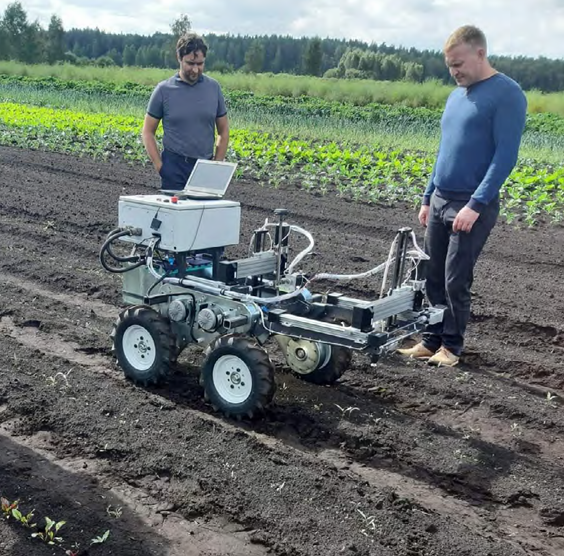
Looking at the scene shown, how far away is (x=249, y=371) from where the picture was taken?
386cm

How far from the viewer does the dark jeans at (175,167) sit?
5.36 metres

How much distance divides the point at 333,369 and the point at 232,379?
0.72 metres

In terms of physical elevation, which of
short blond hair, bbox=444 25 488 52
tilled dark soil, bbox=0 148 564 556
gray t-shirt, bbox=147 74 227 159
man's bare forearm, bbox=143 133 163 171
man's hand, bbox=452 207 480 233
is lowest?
tilled dark soil, bbox=0 148 564 556

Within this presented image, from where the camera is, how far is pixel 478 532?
3.03 meters

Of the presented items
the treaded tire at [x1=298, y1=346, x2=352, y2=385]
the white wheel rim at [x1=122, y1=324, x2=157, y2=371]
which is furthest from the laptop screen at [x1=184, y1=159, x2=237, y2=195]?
the treaded tire at [x1=298, y1=346, x2=352, y2=385]

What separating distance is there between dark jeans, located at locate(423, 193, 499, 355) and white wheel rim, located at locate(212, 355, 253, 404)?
1.42 metres

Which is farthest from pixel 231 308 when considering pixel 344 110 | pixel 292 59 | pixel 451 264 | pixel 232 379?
pixel 292 59

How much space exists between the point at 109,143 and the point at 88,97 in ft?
44.9

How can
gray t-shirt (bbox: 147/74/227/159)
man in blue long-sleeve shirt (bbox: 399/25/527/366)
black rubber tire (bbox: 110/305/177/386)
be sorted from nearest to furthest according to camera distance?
1. black rubber tire (bbox: 110/305/177/386)
2. man in blue long-sleeve shirt (bbox: 399/25/527/366)
3. gray t-shirt (bbox: 147/74/227/159)

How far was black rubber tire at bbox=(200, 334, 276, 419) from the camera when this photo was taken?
12.5 feet

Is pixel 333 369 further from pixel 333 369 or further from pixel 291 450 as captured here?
pixel 291 450

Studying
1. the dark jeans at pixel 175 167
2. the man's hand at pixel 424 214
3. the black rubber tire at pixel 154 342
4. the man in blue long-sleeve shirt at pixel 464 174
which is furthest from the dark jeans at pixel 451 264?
the dark jeans at pixel 175 167

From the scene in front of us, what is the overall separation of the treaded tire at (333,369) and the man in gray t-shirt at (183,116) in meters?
1.85

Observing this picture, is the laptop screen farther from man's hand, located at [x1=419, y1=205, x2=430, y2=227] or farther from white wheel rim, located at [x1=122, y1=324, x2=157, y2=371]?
man's hand, located at [x1=419, y1=205, x2=430, y2=227]
